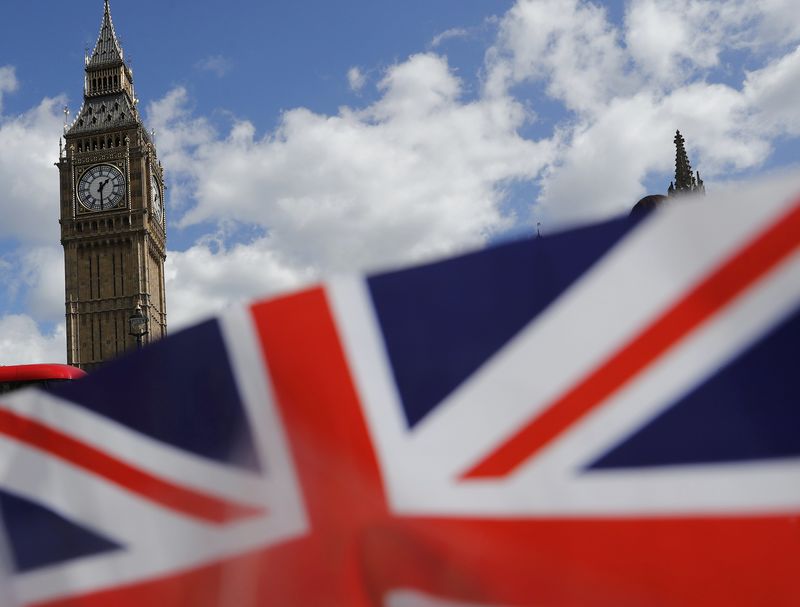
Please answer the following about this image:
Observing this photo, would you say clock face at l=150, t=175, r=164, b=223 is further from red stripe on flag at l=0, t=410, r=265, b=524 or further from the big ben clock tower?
red stripe on flag at l=0, t=410, r=265, b=524

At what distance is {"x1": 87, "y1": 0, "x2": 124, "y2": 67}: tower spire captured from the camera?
223 feet

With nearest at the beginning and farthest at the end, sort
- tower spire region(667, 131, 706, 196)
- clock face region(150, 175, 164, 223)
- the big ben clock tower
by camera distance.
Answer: tower spire region(667, 131, 706, 196)
the big ben clock tower
clock face region(150, 175, 164, 223)

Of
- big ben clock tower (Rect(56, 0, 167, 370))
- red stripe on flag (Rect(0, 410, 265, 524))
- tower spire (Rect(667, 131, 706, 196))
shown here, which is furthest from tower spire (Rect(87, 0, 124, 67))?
red stripe on flag (Rect(0, 410, 265, 524))

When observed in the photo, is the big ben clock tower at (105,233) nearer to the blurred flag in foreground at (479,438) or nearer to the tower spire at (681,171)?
the tower spire at (681,171)

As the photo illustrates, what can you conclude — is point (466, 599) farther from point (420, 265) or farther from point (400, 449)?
point (420, 265)

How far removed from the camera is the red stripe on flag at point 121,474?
248 centimetres

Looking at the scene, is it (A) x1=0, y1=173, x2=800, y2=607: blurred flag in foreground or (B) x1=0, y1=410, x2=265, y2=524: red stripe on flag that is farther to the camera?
(B) x1=0, y1=410, x2=265, y2=524: red stripe on flag

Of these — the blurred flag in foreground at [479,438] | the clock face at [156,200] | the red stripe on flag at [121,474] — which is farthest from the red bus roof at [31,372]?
the clock face at [156,200]

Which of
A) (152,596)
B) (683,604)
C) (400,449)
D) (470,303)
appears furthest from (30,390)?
(683,604)

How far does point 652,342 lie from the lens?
6.60 ft

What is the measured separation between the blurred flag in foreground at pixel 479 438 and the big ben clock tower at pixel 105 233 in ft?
203

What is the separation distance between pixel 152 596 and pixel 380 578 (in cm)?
80

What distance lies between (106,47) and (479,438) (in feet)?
247

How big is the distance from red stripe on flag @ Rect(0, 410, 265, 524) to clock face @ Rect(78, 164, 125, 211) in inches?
2519
